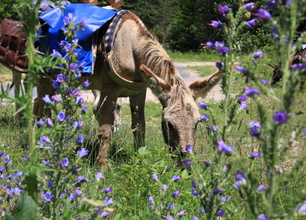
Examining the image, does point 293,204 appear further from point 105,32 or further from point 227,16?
point 105,32

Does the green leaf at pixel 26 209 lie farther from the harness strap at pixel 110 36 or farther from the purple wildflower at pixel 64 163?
the harness strap at pixel 110 36

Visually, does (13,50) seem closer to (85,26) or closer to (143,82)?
(85,26)

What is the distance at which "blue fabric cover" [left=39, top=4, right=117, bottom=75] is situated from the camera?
15.0 feet

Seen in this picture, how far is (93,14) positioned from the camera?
4.81 m

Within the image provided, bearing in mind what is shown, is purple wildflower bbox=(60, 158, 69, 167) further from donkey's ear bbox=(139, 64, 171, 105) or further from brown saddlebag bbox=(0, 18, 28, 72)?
brown saddlebag bbox=(0, 18, 28, 72)

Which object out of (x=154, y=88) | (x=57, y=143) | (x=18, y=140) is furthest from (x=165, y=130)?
(x=57, y=143)

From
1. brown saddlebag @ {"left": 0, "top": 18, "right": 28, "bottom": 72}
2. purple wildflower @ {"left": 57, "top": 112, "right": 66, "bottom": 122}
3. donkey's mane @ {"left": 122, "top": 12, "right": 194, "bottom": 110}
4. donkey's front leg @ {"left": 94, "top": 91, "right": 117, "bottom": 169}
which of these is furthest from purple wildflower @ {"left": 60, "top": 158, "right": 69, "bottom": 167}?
brown saddlebag @ {"left": 0, "top": 18, "right": 28, "bottom": 72}

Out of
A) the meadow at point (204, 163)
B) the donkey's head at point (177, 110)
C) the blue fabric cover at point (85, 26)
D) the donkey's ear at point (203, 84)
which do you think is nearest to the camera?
the meadow at point (204, 163)

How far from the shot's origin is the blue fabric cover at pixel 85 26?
4.58 meters

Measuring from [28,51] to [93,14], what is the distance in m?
3.40

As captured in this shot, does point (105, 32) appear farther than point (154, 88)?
Yes

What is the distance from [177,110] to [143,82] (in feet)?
3.17

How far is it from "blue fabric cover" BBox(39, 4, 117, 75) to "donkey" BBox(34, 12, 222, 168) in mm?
191

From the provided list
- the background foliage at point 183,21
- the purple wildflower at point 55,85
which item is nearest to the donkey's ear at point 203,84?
the purple wildflower at point 55,85
